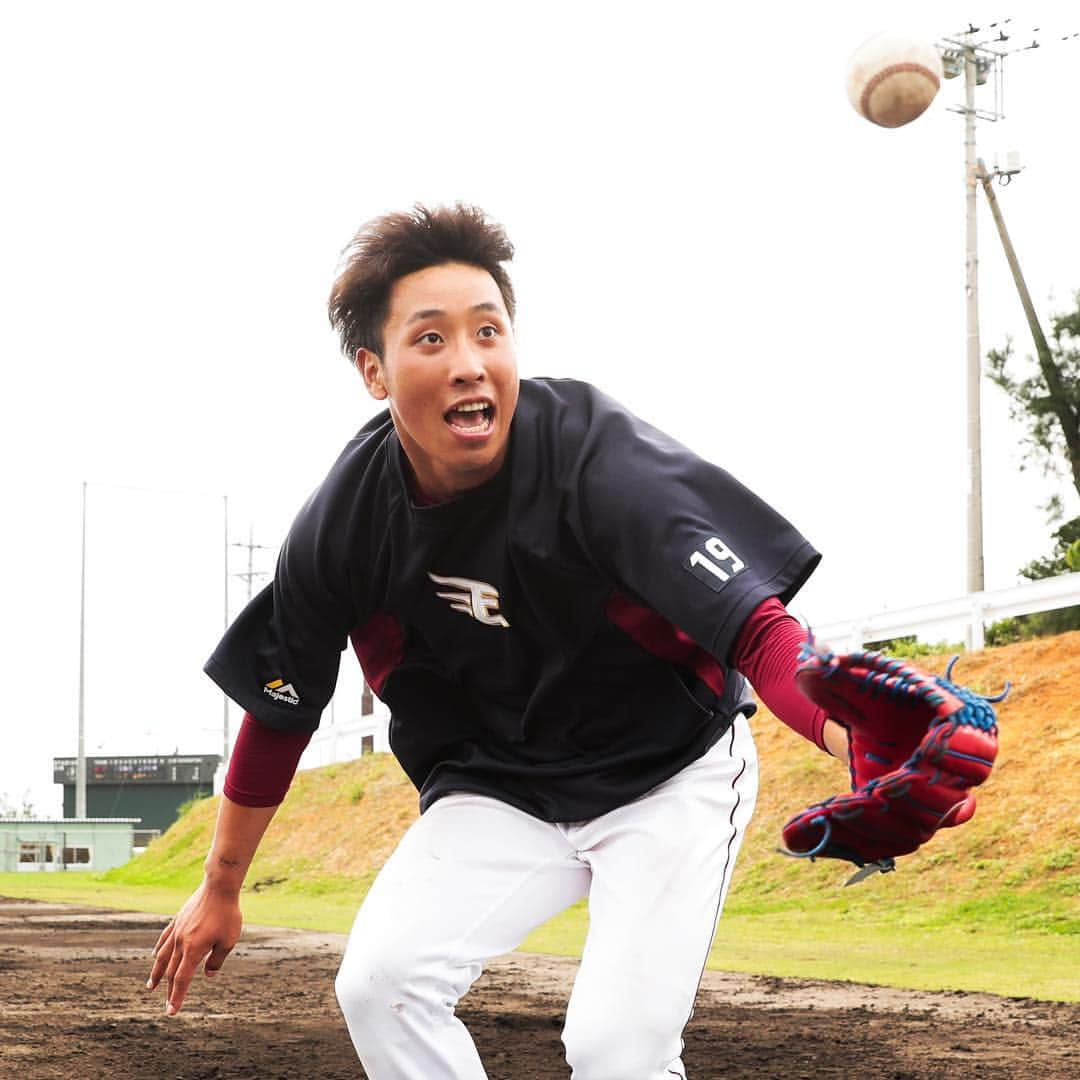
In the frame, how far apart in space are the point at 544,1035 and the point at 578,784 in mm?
3296

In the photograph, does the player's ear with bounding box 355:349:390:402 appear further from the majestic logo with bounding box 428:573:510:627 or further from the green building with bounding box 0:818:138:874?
the green building with bounding box 0:818:138:874

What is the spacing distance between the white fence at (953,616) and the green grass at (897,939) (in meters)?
2.86

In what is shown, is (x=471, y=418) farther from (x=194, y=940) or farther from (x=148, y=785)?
(x=148, y=785)

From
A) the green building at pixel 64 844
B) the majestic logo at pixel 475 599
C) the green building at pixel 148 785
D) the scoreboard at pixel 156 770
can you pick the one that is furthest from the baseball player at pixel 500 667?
the green building at pixel 148 785

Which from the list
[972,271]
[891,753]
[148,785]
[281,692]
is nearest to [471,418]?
[281,692]

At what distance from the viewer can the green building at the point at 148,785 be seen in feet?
202

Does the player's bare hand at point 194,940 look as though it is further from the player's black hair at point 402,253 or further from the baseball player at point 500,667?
the player's black hair at point 402,253

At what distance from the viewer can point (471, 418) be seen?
311 cm

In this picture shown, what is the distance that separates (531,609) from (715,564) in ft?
1.92

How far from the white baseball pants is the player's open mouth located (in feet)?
2.74

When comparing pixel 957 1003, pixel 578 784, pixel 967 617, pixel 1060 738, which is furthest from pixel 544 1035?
pixel 967 617

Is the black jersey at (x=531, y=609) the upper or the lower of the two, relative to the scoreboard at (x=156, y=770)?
upper

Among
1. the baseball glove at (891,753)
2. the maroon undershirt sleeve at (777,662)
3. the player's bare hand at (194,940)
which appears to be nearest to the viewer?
the baseball glove at (891,753)

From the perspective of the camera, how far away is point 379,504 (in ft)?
11.0
